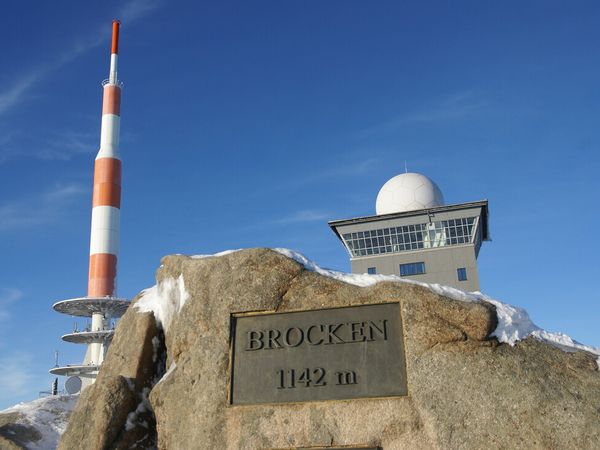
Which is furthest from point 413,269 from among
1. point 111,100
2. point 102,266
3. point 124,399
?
point 124,399

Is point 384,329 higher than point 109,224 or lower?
lower

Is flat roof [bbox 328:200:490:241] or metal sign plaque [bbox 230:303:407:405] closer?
metal sign plaque [bbox 230:303:407:405]

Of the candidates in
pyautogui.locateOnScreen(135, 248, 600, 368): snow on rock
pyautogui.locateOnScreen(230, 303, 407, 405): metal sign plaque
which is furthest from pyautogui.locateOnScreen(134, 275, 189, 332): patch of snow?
pyautogui.locateOnScreen(230, 303, 407, 405): metal sign plaque

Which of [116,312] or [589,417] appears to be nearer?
[589,417]

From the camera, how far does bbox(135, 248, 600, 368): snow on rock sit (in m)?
8.81

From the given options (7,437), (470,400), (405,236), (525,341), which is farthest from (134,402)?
(405,236)

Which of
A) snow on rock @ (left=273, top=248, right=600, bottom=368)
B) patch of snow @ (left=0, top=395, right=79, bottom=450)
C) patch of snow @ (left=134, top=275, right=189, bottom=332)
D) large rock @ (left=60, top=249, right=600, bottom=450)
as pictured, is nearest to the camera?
large rock @ (left=60, top=249, right=600, bottom=450)

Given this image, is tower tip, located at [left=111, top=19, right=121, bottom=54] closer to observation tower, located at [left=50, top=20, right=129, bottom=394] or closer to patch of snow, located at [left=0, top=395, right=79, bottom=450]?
observation tower, located at [left=50, top=20, right=129, bottom=394]

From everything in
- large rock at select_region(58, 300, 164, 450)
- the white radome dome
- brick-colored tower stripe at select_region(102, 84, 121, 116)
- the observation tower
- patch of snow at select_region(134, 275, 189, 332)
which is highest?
brick-colored tower stripe at select_region(102, 84, 121, 116)

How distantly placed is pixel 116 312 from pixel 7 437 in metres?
39.4

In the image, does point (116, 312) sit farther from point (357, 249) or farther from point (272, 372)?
point (272, 372)

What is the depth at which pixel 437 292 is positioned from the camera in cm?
912

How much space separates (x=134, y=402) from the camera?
9844 mm

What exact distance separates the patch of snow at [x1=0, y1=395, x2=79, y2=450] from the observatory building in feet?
151
